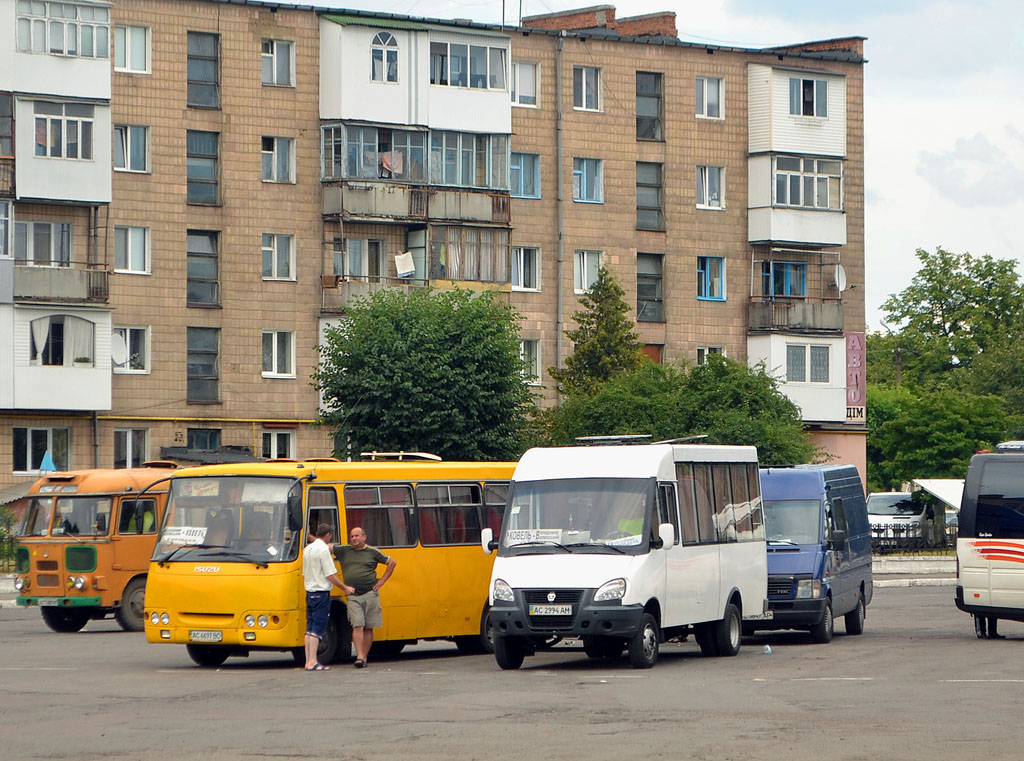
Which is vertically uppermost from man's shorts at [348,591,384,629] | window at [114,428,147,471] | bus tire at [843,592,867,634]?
window at [114,428,147,471]

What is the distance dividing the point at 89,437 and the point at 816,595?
3123 cm

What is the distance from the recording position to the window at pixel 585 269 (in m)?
61.2

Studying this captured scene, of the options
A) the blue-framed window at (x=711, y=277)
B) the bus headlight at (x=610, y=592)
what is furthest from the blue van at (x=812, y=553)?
the blue-framed window at (x=711, y=277)

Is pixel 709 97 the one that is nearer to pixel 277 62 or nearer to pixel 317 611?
pixel 277 62

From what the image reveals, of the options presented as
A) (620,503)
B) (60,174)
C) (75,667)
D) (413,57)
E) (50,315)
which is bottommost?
(75,667)

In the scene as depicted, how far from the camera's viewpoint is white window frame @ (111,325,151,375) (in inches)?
2127

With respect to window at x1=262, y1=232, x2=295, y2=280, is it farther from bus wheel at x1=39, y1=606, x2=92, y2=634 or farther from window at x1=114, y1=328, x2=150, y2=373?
bus wheel at x1=39, y1=606, x2=92, y2=634

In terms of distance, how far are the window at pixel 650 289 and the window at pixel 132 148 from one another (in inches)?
664

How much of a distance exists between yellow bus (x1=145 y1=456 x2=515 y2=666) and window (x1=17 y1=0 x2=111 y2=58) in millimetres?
31394

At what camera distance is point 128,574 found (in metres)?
31.0

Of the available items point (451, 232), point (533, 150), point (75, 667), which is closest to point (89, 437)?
point (451, 232)

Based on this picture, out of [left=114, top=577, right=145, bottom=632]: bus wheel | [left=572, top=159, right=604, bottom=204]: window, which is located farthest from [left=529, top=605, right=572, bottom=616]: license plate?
[left=572, top=159, right=604, bottom=204]: window

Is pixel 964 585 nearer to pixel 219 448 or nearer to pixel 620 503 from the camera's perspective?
pixel 620 503

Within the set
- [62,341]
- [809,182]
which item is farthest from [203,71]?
[809,182]
